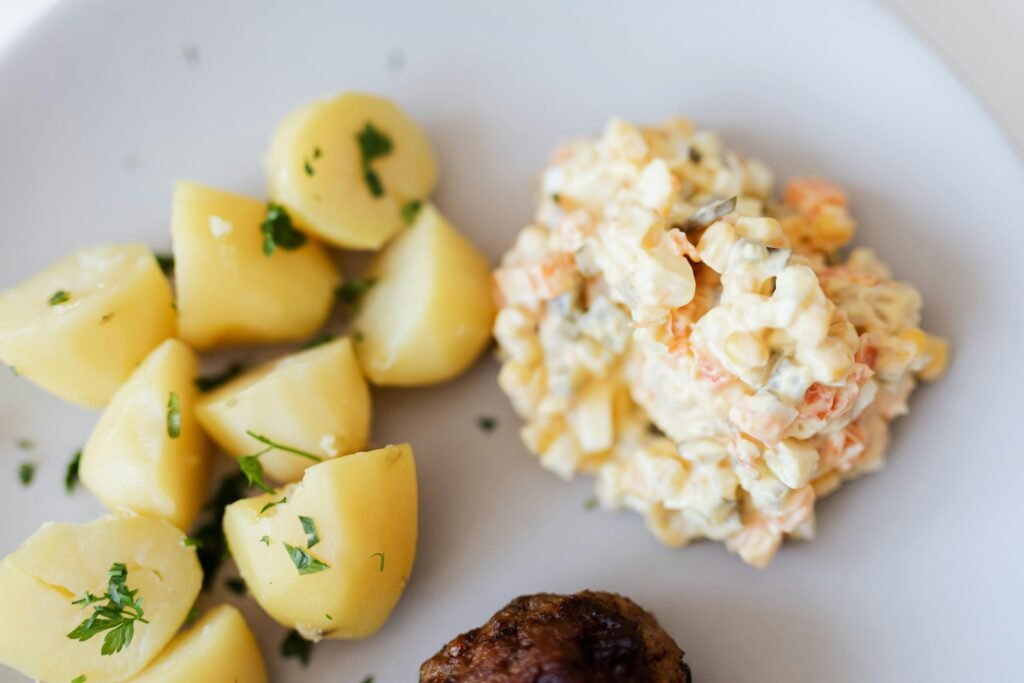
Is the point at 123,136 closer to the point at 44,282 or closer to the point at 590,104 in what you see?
the point at 44,282

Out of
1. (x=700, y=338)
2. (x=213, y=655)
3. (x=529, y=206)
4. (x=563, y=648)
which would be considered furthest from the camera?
(x=529, y=206)

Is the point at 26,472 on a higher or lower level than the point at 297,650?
lower

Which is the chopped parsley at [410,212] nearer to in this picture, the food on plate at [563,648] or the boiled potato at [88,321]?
the boiled potato at [88,321]

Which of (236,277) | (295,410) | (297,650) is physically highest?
(236,277)

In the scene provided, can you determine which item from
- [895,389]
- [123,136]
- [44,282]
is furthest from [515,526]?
[123,136]

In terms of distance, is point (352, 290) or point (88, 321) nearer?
point (88, 321)

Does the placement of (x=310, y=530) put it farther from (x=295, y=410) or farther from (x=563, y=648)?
(x=563, y=648)

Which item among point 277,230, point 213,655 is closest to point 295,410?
point 277,230

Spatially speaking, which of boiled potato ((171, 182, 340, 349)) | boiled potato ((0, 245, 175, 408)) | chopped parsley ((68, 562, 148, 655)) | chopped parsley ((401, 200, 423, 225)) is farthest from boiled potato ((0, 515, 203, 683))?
chopped parsley ((401, 200, 423, 225))
